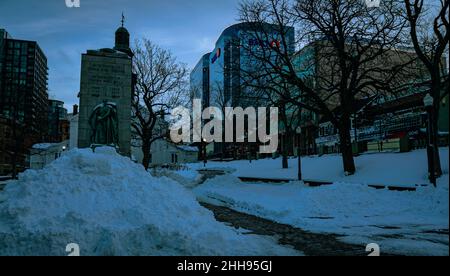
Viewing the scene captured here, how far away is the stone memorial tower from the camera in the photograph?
680 inches

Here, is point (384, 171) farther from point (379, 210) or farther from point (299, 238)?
point (299, 238)

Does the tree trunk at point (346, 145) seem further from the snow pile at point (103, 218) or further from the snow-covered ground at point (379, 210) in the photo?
the snow pile at point (103, 218)

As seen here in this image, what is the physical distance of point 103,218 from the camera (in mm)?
7301

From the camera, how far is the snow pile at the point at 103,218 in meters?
6.12

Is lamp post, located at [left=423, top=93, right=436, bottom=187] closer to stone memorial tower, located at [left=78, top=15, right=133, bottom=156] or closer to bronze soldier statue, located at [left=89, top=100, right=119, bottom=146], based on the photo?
stone memorial tower, located at [left=78, top=15, right=133, bottom=156]

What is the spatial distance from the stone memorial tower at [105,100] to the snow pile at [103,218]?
7471 millimetres

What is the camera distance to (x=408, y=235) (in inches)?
320

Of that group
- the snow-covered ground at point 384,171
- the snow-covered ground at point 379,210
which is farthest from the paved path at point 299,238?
the snow-covered ground at point 384,171

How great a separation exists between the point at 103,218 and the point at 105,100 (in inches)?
456

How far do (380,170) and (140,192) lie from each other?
14896mm

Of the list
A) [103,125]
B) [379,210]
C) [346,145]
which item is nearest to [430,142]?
[379,210]

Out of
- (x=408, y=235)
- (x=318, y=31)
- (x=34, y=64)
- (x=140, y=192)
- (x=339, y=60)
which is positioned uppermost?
(x=34, y=64)
